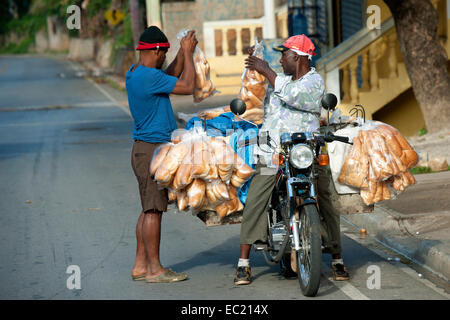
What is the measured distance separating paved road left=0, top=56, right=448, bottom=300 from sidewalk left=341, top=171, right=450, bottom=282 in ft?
0.60

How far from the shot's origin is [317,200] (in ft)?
21.0

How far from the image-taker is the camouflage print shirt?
6191mm

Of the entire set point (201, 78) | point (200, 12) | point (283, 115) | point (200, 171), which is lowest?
point (200, 171)

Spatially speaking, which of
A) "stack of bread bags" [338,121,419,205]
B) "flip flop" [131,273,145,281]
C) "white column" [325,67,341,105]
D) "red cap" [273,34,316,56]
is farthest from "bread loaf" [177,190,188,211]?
"white column" [325,67,341,105]

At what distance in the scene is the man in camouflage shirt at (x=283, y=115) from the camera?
6.22m

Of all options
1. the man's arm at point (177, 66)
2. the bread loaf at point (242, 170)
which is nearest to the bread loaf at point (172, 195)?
the bread loaf at point (242, 170)

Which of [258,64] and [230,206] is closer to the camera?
[258,64]

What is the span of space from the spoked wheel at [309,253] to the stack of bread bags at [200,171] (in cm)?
63

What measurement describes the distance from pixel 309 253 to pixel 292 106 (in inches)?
43.5

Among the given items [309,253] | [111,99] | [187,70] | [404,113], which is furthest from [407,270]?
[111,99]

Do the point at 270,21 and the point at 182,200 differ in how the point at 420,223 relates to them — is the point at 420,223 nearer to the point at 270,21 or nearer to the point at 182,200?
the point at 182,200

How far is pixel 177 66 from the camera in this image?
21.9ft
